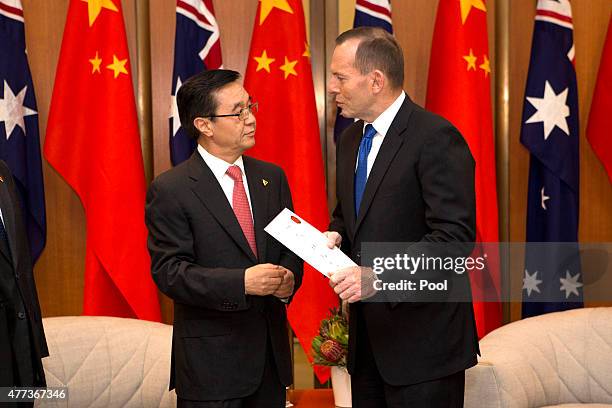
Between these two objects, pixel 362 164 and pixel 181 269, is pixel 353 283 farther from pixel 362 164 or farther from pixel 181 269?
pixel 181 269

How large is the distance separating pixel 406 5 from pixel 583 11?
107 cm

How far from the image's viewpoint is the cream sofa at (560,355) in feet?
11.5

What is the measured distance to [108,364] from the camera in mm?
3525

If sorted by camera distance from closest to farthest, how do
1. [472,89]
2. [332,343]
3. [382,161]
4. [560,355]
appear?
1. [382,161]
2. [332,343]
3. [560,355]
4. [472,89]

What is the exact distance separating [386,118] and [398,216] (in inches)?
13.0

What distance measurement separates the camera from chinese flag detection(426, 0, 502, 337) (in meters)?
4.08

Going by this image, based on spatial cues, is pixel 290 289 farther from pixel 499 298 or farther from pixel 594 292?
pixel 594 292

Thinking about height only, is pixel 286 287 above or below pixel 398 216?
below

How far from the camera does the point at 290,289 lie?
2502mm

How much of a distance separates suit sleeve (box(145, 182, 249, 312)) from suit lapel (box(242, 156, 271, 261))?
5.7 inches

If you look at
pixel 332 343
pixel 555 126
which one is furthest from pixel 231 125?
pixel 555 126

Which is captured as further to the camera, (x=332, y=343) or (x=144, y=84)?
(x=144, y=84)

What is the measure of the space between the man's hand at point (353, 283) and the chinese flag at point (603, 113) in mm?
2560

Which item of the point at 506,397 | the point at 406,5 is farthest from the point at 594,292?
the point at 406,5
